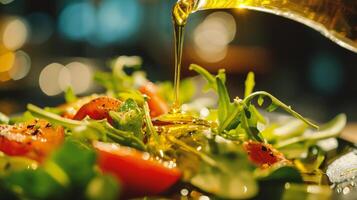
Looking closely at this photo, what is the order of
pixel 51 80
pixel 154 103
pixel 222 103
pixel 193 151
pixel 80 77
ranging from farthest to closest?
pixel 80 77, pixel 51 80, pixel 154 103, pixel 222 103, pixel 193 151

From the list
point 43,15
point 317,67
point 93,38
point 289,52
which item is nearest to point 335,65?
point 317,67

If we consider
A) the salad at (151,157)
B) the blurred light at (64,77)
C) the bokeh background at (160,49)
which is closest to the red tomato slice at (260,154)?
the salad at (151,157)

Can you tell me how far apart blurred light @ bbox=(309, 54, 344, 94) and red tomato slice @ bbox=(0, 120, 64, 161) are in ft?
15.1

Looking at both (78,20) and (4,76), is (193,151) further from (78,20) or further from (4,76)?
(78,20)

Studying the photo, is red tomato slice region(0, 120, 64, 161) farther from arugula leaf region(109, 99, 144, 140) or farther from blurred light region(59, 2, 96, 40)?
blurred light region(59, 2, 96, 40)

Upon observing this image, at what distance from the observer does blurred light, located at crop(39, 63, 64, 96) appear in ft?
13.4

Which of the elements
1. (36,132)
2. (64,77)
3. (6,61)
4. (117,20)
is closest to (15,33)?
(117,20)

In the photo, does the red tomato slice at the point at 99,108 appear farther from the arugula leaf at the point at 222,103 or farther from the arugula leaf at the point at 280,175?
the arugula leaf at the point at 280,175

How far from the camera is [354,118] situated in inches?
158

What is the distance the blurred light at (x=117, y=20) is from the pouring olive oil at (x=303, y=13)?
20.2ft

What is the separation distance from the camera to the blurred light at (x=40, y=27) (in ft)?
24.4

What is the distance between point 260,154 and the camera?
1.03 meters

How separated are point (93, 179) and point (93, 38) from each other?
6872 mm

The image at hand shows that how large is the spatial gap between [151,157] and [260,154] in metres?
0.21
